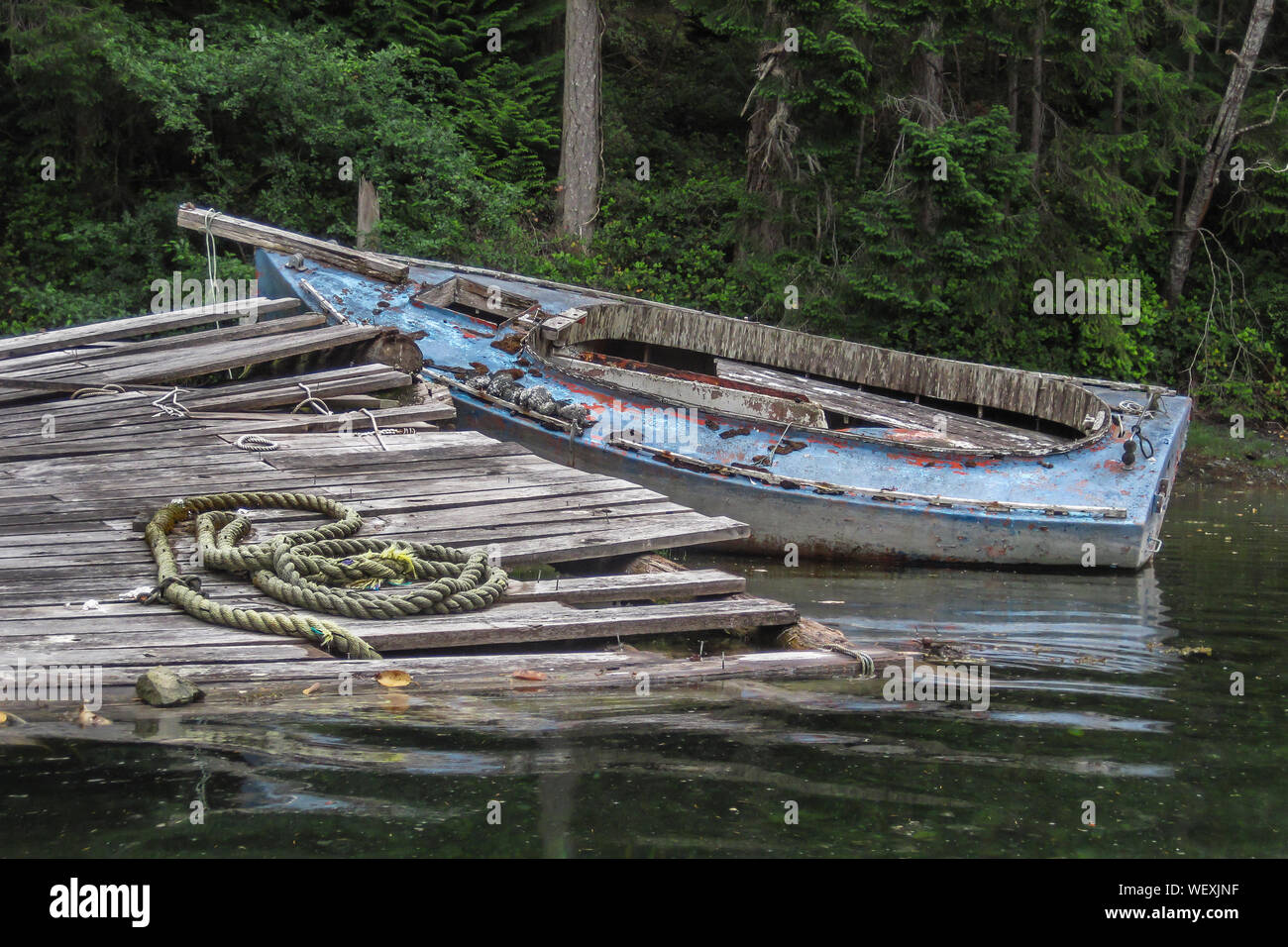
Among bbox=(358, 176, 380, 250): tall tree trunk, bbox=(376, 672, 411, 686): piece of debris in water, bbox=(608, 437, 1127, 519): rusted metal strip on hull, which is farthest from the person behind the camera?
bbox=(358, 176, 380, 250): tall tree trunk

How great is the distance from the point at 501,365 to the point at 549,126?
1000cm

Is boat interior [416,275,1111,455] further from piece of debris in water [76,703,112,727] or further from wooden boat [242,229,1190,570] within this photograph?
piece of debris in water [76,703,112,727]

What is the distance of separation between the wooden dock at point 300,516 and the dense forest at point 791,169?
20.8 ft

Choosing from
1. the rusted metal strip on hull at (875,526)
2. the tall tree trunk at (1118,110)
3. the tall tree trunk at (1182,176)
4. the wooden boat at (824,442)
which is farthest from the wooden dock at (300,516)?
the tall tree trunk at (1182,176)

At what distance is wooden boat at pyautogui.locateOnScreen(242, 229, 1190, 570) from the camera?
883 cm

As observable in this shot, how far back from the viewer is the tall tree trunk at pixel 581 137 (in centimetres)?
1753

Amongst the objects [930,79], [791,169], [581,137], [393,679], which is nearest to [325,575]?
[393,679]

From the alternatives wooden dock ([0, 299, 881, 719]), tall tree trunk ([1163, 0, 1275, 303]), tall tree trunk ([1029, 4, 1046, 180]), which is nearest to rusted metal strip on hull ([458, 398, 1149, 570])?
wooden dock ([0, 299, 881, 719])

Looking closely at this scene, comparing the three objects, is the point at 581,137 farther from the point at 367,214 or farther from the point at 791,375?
the point at 791,375

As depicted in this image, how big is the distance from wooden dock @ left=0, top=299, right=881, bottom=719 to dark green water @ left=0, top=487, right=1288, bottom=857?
24 centimetres

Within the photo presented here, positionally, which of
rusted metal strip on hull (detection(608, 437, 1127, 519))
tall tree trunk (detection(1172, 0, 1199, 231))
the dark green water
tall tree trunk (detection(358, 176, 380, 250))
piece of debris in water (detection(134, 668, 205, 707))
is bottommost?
the dark green water

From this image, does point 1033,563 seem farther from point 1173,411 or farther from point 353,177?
point 353,177

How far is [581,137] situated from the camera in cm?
1767

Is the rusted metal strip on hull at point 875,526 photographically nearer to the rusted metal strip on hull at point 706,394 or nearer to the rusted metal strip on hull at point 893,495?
the rusted metal strip on hull at point 893,495
